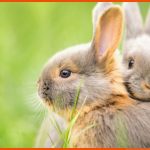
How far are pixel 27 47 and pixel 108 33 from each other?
4.00 metres

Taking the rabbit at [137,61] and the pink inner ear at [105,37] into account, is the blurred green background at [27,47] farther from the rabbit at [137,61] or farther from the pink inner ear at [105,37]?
the rabbit at [137,61]

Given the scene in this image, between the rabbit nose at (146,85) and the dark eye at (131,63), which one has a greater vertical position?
the dark eye at (131,63)

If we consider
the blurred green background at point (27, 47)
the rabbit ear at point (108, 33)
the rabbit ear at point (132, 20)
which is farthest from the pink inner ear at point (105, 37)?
the rabbit ear at point (132, 20)

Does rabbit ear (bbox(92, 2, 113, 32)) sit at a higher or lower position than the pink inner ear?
higher

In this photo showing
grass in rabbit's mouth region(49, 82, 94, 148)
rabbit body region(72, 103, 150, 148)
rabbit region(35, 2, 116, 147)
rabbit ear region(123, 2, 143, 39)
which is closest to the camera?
grass in rabbit's mouth region(49, 82, 94, 148)

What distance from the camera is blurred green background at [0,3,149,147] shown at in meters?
11.4

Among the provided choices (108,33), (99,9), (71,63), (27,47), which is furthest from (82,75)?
(27,47)

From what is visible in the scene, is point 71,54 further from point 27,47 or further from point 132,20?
point 27,47

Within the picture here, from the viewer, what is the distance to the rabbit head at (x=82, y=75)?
33.3ft

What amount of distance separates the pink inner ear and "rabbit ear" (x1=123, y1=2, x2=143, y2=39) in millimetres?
962

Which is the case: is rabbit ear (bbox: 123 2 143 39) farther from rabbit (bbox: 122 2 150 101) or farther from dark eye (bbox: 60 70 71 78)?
dark eye (bbox: 60 70 71 78)

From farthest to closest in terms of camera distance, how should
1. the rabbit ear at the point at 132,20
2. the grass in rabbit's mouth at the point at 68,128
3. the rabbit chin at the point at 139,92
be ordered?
the rabbit ear at the point at 132,20 < the rabbit chin at the point at 139,92 < the grass in rabbit's mouth at the point at 68,128

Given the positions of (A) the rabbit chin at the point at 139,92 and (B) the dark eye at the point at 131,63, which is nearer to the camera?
(A) the rabbit chin at the point at 139,92

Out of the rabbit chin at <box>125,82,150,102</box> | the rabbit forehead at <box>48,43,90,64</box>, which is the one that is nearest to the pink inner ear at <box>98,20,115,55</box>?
the rabbit forehead at <box>48,43,90,64</box>
